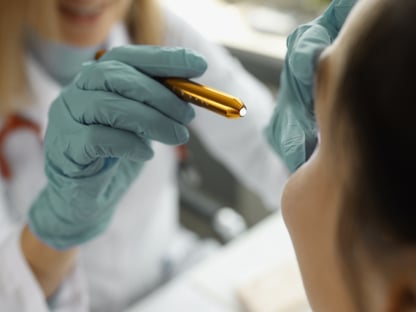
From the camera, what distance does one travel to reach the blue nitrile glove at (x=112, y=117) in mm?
698

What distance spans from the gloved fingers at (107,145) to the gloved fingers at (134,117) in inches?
0.4

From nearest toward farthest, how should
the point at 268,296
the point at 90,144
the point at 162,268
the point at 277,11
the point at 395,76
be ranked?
the point at 395,76 → the point at 90,144 → the point at 268,296 → the point at 162,268 → the point at 277,11

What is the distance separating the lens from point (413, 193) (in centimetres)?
42

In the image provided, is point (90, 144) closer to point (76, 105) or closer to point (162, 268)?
point (76, 105)

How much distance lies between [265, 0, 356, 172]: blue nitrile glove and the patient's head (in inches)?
1.4

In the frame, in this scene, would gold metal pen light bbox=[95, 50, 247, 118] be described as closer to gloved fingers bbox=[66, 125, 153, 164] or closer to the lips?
gloved fingers bbox=[66, 125, 153, 164]

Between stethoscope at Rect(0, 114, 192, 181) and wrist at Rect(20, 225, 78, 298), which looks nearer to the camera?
wrist at Rect(20, 225, 78, 298)

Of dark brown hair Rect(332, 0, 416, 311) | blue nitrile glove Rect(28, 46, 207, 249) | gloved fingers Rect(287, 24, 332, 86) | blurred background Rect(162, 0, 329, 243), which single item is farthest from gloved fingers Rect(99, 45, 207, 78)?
blurred background Rect(162, 0, 329, 243)

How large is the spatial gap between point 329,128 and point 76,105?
1.13ft

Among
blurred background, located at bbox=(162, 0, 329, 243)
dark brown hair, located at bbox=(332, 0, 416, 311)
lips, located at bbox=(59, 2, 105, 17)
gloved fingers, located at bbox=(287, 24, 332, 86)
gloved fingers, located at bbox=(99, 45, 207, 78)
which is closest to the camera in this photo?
dark brown hair, located at bbox=(332, 0, 416, 311)

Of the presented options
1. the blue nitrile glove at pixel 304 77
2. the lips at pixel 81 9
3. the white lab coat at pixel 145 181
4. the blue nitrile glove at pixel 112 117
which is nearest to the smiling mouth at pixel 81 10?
the lips at pixel 81 9

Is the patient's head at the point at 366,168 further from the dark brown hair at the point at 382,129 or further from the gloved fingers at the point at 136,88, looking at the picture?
the gloved fingers at the point at 136,88

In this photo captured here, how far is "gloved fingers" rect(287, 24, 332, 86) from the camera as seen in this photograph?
531 mm

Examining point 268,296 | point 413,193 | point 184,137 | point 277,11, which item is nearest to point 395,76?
point 413,193
